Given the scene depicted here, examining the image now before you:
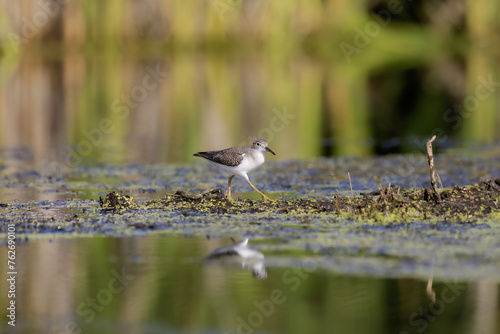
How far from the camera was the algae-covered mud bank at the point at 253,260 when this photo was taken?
5.83 m

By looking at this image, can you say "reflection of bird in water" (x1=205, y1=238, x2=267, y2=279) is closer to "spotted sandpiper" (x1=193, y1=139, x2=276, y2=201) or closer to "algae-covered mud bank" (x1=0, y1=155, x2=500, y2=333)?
"algae-covered mud bank" (x1=0, y1=155, x2=500, y2=333)

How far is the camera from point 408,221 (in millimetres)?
8336

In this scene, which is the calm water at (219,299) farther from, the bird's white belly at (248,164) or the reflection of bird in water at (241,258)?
the bird's white belly at (248,164)

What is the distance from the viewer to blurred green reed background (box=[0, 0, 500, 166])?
53.8ft

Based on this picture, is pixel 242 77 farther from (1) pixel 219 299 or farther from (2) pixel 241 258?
(1) pixel 219 299

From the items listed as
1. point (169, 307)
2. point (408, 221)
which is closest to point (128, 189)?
point (408, 221)

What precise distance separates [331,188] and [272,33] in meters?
23.2

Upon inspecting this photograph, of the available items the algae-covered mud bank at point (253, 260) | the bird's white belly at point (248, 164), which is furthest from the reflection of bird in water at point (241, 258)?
the bird's white belly at point (248, 164)

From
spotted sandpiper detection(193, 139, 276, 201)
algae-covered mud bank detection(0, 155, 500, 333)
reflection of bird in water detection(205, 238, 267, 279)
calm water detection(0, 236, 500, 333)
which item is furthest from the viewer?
spotted sandpiper detection(193, 139, 276, 201)

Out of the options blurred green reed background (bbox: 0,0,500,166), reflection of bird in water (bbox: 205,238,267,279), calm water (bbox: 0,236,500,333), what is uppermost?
blurred green reed background (bbox: 0,0,500,166)

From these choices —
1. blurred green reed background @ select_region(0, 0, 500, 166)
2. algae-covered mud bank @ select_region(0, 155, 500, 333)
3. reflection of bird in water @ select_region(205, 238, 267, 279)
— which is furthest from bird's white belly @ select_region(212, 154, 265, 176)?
blurred green reed background @ select_region(0, 0, 500, 166)

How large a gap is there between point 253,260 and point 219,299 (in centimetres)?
104

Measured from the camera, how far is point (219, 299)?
6.16m

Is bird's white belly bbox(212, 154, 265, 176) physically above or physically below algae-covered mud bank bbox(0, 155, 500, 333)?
above
